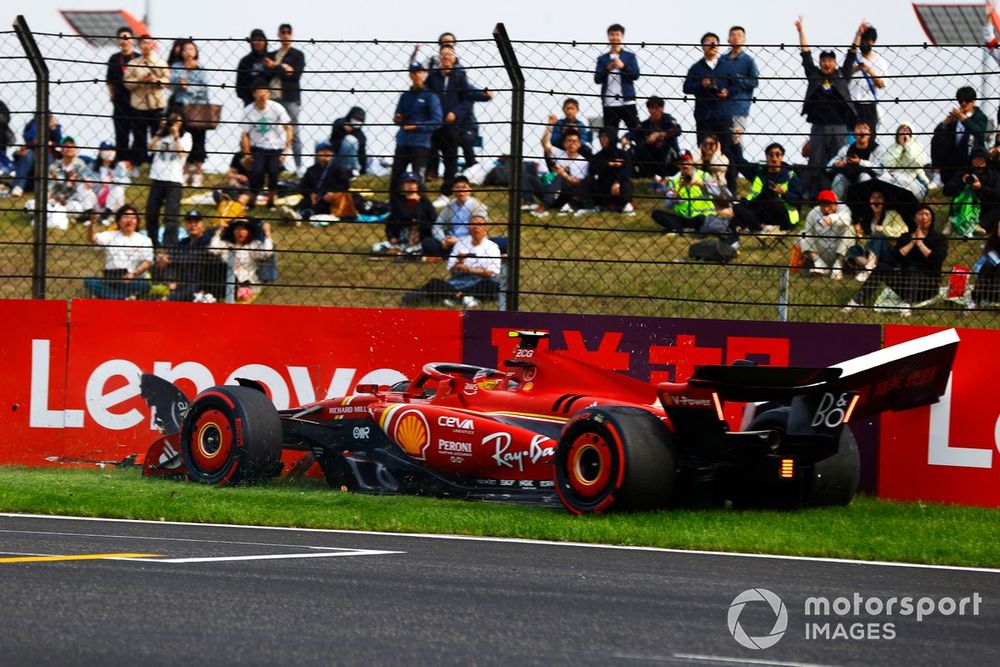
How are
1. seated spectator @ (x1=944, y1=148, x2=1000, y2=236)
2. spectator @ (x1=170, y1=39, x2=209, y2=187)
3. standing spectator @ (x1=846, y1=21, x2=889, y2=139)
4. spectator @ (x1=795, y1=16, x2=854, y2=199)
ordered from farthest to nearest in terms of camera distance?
spectator @ (x1=170, y1=39, x2=209, y2=187)
seated spectator @ (x1=944, y1=148, x2=1000, y2=236)
spectator @ (x1=795, y1=16, x2=854, y2=199)
standing spectator @ (x1=846, y1=21, x2=889, y2=139)

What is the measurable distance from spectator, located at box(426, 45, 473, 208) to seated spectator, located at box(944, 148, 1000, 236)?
3753 millimetres

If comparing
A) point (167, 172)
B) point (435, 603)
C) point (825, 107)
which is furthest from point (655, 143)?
point (435, 603)

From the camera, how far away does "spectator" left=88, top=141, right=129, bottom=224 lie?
1286cm

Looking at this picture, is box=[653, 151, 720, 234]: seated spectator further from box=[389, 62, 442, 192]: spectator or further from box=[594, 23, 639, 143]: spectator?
box=[389, 62, 442, 192]: spectator

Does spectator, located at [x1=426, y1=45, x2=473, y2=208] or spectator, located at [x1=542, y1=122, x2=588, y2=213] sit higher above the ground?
spectator, located at [x1=426, y1=45, x2=473, y2=208]

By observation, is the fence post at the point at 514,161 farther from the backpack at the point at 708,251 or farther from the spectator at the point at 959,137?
the spectator at the point at 959,137

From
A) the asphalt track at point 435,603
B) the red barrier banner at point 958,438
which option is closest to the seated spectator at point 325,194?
the red barrier banner at point 958,438

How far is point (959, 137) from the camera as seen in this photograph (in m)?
11.1

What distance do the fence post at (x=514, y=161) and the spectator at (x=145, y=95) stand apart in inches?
118

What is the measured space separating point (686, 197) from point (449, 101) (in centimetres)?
200

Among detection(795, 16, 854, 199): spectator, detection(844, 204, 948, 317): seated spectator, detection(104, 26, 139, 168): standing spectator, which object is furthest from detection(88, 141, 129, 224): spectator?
detection(844, 204, 948, 317): seated spectator

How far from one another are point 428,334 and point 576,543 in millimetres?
3550

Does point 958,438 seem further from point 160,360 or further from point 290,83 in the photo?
point 290,83

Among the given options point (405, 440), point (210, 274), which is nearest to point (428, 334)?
point (405, 440)
